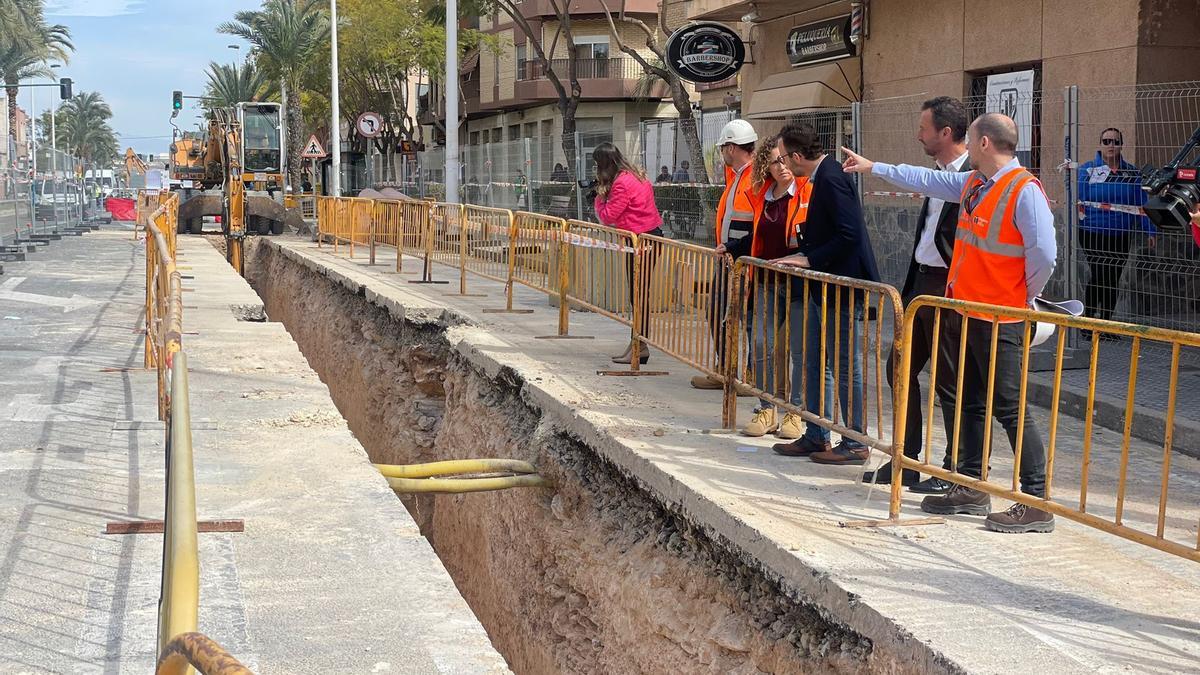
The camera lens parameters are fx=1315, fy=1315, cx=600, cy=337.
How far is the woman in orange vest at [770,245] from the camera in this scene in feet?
21.6

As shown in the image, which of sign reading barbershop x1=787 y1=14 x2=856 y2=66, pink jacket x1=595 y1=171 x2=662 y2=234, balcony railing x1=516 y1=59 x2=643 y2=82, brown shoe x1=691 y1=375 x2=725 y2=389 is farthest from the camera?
balcony railing x1=516 y1=59 x2=643 y2=82

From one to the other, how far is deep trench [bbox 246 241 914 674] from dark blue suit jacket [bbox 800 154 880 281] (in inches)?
54.9

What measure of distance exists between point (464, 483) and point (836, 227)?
2308 mm

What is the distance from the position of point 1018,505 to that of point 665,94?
148ft

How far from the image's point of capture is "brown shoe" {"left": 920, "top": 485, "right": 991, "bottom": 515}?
5.18m

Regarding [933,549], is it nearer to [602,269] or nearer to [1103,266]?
[602,269]

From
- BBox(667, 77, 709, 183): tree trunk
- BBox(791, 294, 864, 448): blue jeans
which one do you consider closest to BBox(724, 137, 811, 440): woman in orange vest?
BBox(791, 294, 864, 448): blue jeans

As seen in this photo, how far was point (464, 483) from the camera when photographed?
6816 millimetres

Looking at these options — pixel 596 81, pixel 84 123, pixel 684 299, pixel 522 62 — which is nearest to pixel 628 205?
pixel 684 299

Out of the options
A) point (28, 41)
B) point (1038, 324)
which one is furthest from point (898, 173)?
point (28, 41)

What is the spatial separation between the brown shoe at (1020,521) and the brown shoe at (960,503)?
0.54 feet

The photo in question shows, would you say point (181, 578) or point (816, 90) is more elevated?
point (816, 90)

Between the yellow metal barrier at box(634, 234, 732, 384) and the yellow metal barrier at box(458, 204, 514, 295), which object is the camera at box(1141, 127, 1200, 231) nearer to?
the yellow metal barrier at box(634, 234, 732, 384)

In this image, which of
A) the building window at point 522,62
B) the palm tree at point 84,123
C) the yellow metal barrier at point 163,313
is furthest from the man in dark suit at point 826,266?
the palm tree at point 84,123
